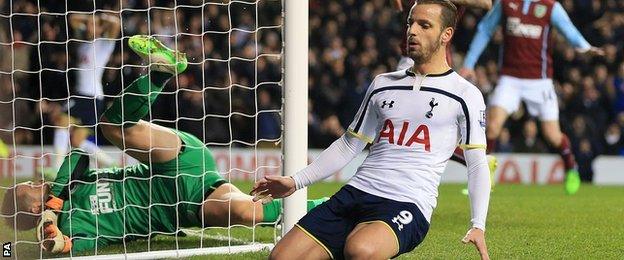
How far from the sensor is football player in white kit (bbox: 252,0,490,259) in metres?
5.22

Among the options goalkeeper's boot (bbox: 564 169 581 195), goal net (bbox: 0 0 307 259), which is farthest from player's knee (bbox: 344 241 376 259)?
goalkeeper's boot (bbox: 564 169 581 195)

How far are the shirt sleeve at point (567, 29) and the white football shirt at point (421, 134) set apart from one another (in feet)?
22.0

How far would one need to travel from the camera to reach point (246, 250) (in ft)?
23.7

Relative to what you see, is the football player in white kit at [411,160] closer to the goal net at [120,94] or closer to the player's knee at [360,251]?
the player's knee at [360,251]

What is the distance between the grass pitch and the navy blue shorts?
1727 millimetres

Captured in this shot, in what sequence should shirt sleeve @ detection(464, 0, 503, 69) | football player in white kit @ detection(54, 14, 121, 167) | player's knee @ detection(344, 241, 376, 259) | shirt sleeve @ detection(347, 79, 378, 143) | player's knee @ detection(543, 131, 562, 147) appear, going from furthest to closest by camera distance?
player's knee @ detection(543, 131, 562, 147), shirt sleeve @ detection(464, 0, 503, 69), football player in white kit @ detection(54, 14, 121, 167), shirt sleeve @ detection(347, 79, 378, 143), player's knee @ detection(344, 241, 376, 259)

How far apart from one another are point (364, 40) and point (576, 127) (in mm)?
3566

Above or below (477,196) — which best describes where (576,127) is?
below

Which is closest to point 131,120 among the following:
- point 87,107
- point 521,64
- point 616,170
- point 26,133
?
point 87,107

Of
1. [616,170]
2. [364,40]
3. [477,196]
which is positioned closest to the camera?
[477,196]

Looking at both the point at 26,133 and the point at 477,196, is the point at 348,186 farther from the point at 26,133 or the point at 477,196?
the point at 26,133

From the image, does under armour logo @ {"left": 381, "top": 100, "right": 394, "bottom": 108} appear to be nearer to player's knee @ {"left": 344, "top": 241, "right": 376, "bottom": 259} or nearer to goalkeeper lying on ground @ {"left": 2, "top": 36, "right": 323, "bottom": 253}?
player's knee @ {"left": 344, "top": 241, "right": 376, "bottom": 259}

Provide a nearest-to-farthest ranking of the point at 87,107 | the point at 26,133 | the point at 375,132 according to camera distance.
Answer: the point at 375,132, the point at 87,107, the point at 26,133

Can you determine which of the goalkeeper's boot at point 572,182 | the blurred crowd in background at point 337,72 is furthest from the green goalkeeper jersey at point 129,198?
the blurred crowd in background at point 337,72
